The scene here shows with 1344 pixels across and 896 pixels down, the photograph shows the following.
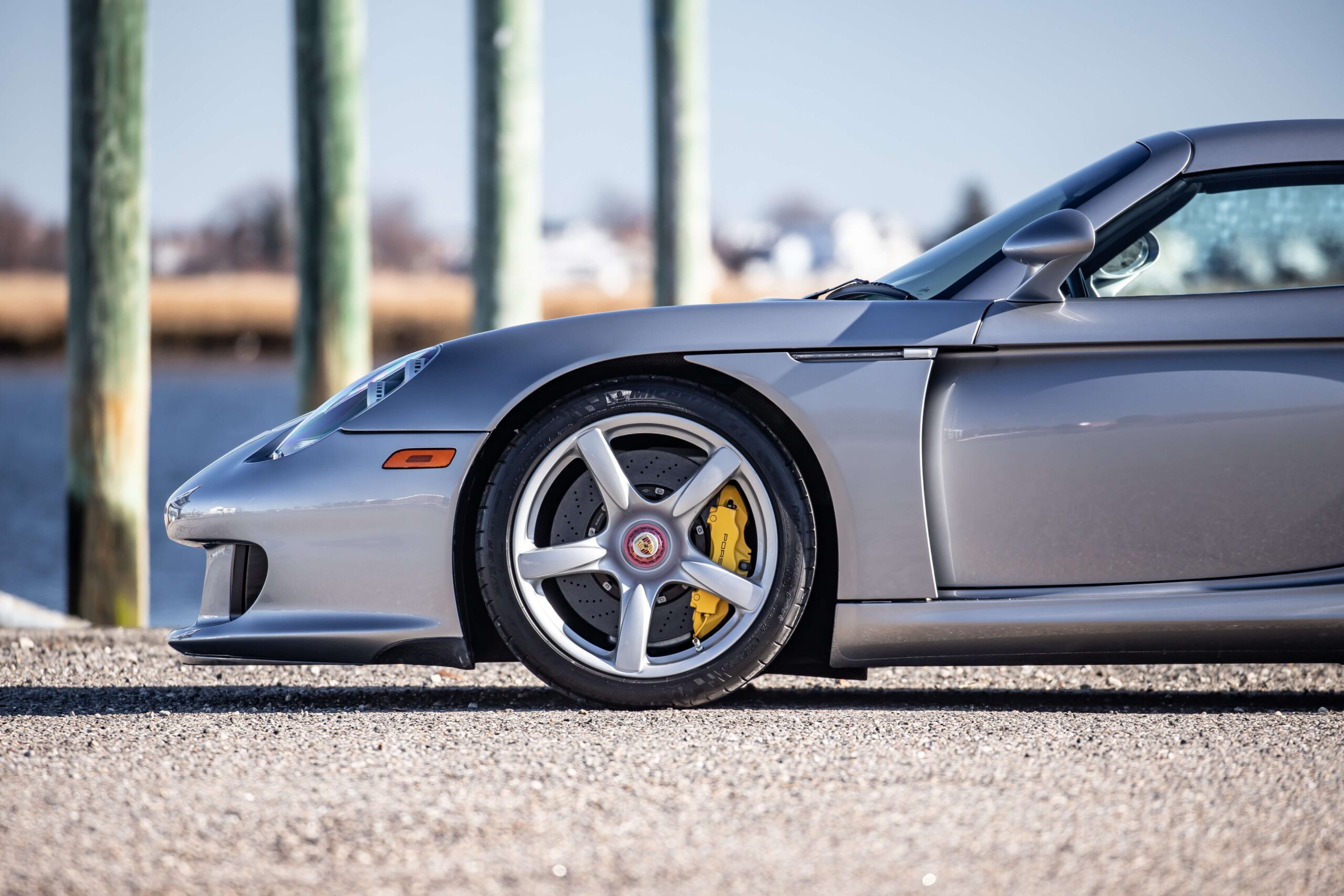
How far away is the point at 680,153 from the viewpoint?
9.77 metres

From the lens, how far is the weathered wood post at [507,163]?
24.9 feet

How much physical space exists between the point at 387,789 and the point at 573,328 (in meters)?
1.31

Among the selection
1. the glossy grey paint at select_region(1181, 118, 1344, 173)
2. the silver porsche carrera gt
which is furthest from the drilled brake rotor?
the glossy grey paint at select_region(1181, 118, 1344, 173)

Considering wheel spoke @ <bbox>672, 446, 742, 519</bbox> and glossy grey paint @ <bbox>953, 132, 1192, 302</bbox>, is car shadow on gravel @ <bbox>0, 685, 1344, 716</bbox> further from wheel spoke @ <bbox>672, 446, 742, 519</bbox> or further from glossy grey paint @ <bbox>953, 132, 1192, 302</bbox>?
glossy grey paint @ <bbox>953, 132, 1192, 302</bbox>

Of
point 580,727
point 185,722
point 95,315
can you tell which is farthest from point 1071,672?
point 95,315

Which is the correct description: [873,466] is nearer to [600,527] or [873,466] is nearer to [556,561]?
[600,527]

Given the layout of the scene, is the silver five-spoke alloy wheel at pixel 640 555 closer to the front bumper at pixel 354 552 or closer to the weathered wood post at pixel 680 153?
the front bumper at pixel 354 552

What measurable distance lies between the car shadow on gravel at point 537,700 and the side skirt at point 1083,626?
0.22 metres

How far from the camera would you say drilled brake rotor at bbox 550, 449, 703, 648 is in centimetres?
340

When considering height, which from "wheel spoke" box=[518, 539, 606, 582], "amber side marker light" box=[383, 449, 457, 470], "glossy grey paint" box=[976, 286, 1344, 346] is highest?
"glossy grey paint" box=[976, 286, 1344, 346]

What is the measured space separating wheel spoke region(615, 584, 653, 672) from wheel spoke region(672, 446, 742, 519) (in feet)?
0.72

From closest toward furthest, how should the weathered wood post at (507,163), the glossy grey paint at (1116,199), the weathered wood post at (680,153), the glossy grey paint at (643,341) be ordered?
1. the glossy grey paint at (643,341)
2. the glossy grey paint at (1116,199)
3. the weathered wood post at (507,163)
4. the weathered wood post at (680,153)

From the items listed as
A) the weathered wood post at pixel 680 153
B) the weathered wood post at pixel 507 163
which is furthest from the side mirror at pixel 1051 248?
the weathered wood post at pixel 680 153

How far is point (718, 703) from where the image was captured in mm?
3500
